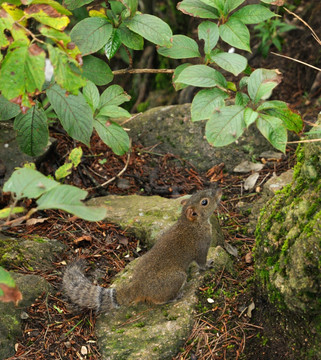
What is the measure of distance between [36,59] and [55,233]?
2.23 metres

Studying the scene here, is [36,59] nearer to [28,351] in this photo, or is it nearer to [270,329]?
[28,351]

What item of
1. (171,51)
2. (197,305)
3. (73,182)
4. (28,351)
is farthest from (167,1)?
(28,351)

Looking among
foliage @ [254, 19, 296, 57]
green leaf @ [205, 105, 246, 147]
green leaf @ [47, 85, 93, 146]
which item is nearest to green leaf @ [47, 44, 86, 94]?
green leaf @ [47, 85, 93, 146]

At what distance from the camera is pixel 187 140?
208 inches

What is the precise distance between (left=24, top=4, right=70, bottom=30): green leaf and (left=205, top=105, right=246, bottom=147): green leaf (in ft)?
3.19

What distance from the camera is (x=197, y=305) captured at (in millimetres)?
3420

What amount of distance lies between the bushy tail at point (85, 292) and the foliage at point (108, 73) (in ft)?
3.00

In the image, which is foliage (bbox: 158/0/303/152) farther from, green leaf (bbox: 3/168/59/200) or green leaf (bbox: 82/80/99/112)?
green leaf (bbox: 3/168/59/200)

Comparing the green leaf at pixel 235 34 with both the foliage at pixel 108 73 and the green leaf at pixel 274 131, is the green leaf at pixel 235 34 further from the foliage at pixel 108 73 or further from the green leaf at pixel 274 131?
the green leaf at pixel 274 131

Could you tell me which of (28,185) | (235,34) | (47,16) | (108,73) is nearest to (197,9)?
(235,34)

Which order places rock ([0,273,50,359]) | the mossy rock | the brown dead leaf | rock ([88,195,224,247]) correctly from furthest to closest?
rock ([88,195,224,247]), rock ([0,273,50,359]), the mossy rock, the brown dead leaf

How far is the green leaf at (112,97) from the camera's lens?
351cm

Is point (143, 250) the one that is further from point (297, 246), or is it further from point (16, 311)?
point (297, 246)

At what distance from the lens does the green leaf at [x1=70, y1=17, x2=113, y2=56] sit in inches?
120
